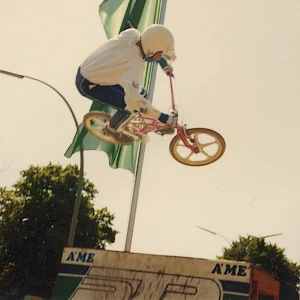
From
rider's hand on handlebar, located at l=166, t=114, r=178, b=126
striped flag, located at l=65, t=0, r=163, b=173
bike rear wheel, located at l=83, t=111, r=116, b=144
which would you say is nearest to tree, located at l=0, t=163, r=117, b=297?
striped flag, located at l=65, t=0, r=163, b=173

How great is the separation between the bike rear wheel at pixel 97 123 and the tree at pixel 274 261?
38.5 meters

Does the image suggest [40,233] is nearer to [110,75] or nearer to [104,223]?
[104,223]

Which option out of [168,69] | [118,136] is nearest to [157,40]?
[168,69]

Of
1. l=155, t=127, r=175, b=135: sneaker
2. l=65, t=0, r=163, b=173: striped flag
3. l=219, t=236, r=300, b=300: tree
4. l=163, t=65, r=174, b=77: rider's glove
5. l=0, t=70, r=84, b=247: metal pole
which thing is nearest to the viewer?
l=155, t=127, r=175, b=135: sneaker

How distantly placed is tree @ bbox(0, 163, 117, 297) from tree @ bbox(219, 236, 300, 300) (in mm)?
19968

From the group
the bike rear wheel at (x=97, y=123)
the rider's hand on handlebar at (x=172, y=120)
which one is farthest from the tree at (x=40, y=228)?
the rider's hand on handlebar at (x=172, y=120)

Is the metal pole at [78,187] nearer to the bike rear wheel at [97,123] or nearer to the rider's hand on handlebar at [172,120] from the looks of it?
the bike rear wheel at [97,123]

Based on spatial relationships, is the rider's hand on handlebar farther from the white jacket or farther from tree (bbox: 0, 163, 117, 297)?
tree (bbox: 0, 163, 117, 297)

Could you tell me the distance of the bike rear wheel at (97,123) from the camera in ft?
29.7

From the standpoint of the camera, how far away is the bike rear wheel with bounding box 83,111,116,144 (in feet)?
29.7

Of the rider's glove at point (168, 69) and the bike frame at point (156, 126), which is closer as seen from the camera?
the bike frame at point (156, 126)

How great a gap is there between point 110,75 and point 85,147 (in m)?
4.10

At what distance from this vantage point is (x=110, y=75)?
8094 millimetres

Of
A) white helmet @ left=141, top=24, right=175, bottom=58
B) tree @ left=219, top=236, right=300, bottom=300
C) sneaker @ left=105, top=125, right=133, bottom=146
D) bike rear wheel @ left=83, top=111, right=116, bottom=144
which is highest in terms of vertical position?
tree @ left=219, top=236, right=300, bottom=300
